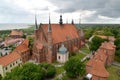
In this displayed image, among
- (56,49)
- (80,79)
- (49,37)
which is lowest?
(80,79)

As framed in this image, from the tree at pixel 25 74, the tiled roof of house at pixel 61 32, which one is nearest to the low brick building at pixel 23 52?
the tiled roof of house at pixel 61 32

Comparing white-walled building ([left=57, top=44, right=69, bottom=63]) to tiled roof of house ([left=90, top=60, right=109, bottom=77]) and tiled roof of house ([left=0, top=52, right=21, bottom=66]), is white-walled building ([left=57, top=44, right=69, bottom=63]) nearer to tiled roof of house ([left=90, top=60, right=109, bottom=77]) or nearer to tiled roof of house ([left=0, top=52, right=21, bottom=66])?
tiled roof of house ([left=90, top=60, right=109, bottom=77])

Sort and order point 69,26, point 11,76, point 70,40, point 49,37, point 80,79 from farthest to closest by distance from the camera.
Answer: point 69,26 → point 70,40 → point 49,37 → point 80,79 → point 11,76

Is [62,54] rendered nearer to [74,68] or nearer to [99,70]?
[74,68]

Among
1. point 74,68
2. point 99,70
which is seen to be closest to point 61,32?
point 74,68

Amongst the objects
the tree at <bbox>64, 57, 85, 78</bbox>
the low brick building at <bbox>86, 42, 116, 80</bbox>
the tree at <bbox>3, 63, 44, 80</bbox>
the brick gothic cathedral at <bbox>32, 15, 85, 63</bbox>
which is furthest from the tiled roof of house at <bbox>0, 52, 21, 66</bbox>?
the low brick building at <bbox>86, 42, 116, 80</bbox>

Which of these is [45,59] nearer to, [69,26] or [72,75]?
[72,75]

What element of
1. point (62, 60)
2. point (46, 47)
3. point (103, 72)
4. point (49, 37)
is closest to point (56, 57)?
point (62, 60)
